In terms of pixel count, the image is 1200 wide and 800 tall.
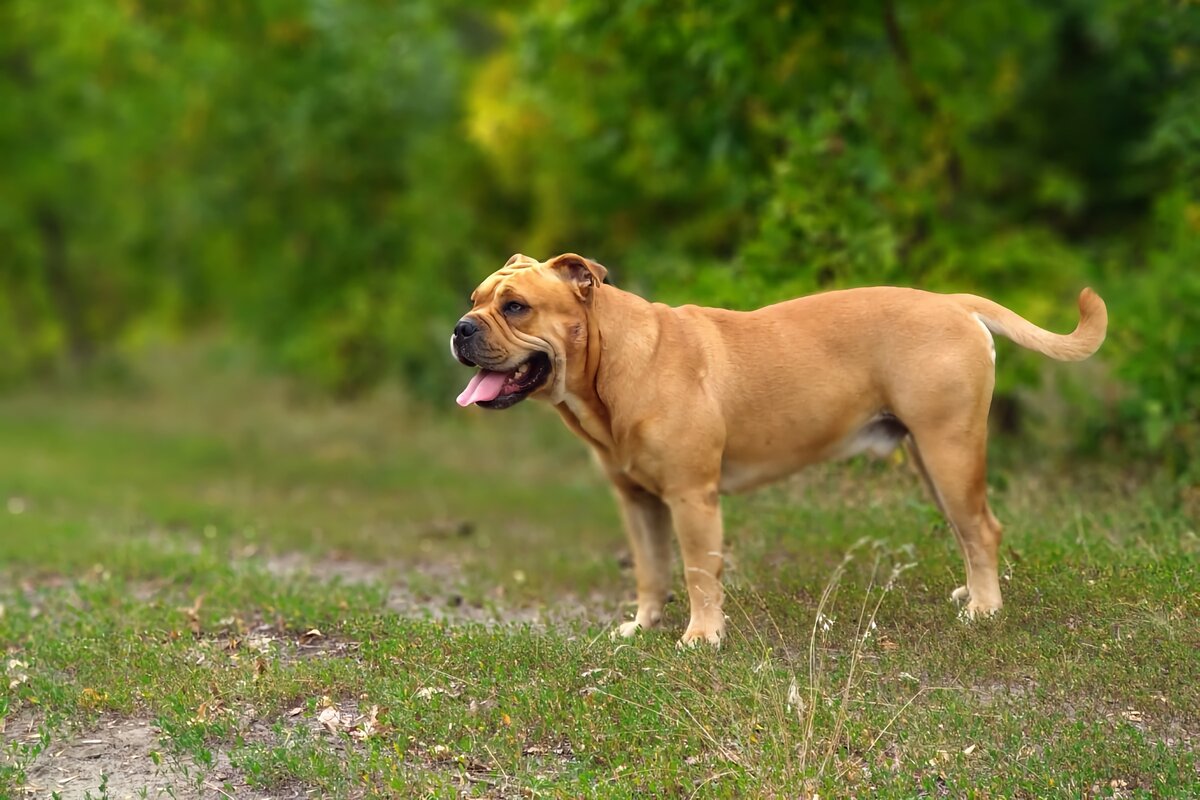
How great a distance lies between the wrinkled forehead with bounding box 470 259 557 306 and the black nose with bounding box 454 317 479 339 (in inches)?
6.2

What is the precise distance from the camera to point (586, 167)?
56.3 feet

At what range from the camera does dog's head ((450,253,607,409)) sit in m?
6.52

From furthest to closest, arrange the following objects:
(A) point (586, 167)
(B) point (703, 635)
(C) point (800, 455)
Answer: (A) point (586, 167) < (C) point (800, 455) < (B) point (703, 635)

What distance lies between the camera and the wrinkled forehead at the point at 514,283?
6.57 m

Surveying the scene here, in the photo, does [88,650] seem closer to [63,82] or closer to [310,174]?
[310,174]

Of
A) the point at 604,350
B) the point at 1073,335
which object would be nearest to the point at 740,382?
the point at 604,350

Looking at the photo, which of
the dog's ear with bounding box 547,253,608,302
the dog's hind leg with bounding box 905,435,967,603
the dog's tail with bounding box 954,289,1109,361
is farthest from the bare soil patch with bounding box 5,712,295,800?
the dog's tail with bounding box 954,289,1109,361

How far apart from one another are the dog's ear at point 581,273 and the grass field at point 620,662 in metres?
1.65

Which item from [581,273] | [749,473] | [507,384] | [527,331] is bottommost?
[749,473]

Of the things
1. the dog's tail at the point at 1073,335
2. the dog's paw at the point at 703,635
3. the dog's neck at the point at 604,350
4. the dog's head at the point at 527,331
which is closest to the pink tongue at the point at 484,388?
the dog's head at the point at 527,331

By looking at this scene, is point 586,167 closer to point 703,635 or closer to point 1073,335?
point 1073,335

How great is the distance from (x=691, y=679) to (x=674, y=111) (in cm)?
840

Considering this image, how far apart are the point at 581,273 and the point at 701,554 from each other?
1.43 metres

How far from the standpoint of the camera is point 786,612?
7246 millimetres
